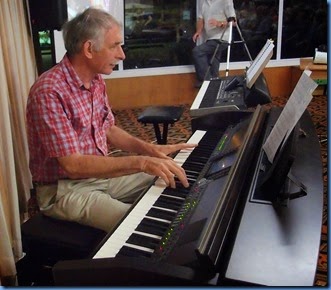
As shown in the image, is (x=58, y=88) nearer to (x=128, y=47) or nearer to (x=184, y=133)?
(x=184, y=133)

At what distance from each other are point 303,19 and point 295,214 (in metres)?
5.44

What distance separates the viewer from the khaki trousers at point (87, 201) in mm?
1562

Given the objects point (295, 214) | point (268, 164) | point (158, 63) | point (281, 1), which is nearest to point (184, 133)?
point (158, 63)

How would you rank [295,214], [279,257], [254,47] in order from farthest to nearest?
[254,47]
[295,214]
[279,257]

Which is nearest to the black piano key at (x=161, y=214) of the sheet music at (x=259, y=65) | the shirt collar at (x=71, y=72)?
the shirt collar at (x=71, y=72)

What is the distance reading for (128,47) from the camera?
547 centimetres

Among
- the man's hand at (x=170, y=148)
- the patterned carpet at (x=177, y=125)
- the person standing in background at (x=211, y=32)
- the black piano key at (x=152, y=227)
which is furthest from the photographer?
the person standing in background at (x=211, y=32)

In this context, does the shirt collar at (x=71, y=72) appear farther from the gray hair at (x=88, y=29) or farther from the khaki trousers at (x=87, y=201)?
the khaki trousers at (x=87, y=201)

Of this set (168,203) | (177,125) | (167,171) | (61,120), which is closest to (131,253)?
(168,203)

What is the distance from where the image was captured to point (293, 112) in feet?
3.97

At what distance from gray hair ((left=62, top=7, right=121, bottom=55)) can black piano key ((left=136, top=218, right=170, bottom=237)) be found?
2.64 feet

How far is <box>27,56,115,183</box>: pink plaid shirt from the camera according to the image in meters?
1.54

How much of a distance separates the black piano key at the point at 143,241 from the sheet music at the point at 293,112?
18.1 inches

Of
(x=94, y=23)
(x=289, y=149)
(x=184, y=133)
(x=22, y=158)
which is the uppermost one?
(x=94, y=23)
